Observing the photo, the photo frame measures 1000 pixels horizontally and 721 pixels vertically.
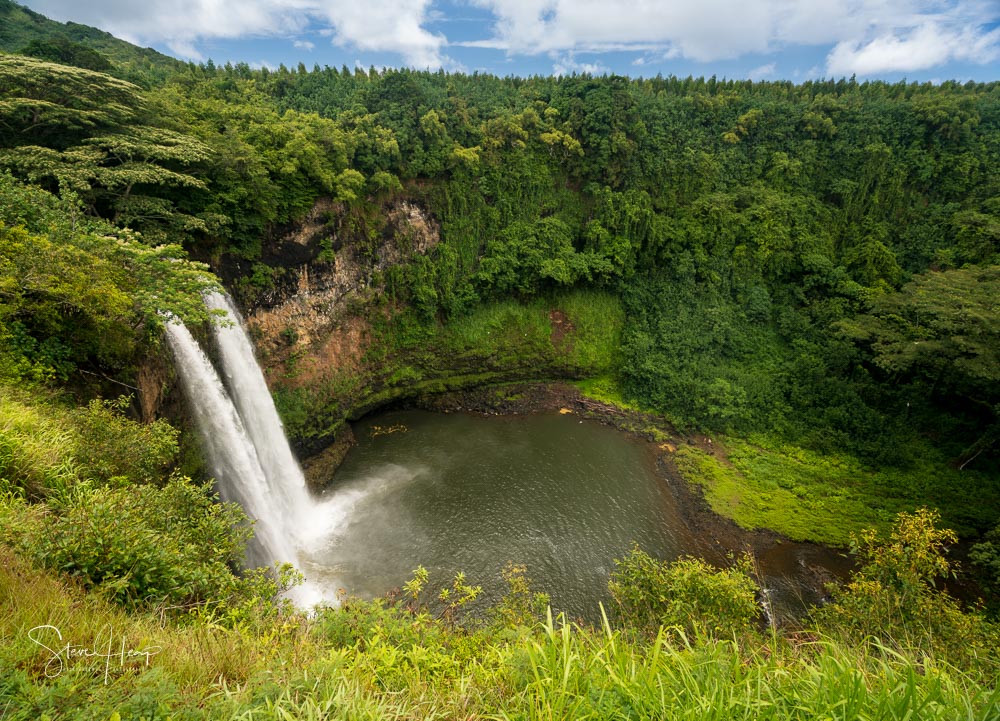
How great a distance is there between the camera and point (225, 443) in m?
10.7

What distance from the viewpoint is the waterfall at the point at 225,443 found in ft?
33.4

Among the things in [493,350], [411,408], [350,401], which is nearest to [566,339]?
[493,350]

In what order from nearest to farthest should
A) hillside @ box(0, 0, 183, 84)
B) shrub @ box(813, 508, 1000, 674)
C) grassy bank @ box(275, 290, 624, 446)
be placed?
shrub @ box(813, 508, 1000, 674), hillside @ box(0, 0, 183, 84), grassy bank @ box(275, 290, 624, 446)

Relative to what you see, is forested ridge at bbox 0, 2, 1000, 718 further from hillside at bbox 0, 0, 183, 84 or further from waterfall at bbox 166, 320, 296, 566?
waterfall at bbox 166, 320, 296, 566

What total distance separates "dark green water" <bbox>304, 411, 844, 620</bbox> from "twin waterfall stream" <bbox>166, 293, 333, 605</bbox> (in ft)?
3.16

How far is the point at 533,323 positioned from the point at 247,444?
1481cm

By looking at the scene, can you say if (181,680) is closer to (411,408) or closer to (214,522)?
(214,522)

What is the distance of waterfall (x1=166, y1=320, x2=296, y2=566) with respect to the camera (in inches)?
401

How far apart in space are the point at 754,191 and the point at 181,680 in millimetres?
28597

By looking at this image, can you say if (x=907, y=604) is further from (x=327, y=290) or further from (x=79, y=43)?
(x=79, y=43)

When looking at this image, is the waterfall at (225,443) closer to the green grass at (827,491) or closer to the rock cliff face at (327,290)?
the rock cliff face at (327,290)
